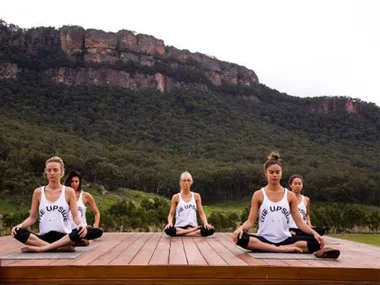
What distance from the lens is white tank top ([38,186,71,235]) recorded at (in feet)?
15.5

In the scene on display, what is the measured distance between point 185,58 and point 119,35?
12458mm

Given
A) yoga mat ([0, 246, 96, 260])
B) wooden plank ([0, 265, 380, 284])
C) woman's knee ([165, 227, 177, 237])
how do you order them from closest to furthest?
1. wooden plank ([0, 265, 380, 284])
2. yoga mat ([0, 246, 96, 260])
3. woman's knee ([165, 227, 177, 237])

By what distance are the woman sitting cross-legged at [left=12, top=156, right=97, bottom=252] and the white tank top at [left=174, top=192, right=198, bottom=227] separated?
258 cm

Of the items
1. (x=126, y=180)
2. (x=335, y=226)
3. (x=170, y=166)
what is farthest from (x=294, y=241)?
(x=170, y=166)

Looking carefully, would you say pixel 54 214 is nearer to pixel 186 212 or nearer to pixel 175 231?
pixel 175 231

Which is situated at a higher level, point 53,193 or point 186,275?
point 53,193

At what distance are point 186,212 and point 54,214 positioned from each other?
2.83 meters

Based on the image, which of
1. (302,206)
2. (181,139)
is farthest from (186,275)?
(181,139)

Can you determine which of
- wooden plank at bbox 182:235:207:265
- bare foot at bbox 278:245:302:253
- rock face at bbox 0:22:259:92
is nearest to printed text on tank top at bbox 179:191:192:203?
wooden plank at bbox 182:235:207:265

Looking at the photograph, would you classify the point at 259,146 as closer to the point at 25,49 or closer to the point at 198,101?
the point at 198,101

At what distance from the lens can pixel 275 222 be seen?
4688mm

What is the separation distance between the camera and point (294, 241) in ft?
15.4

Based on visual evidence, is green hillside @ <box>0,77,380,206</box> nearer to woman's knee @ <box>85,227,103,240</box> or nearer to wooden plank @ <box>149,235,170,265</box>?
woman's knee @ <box>85,227,103,240</box>

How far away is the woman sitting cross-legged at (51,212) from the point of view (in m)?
4.70
